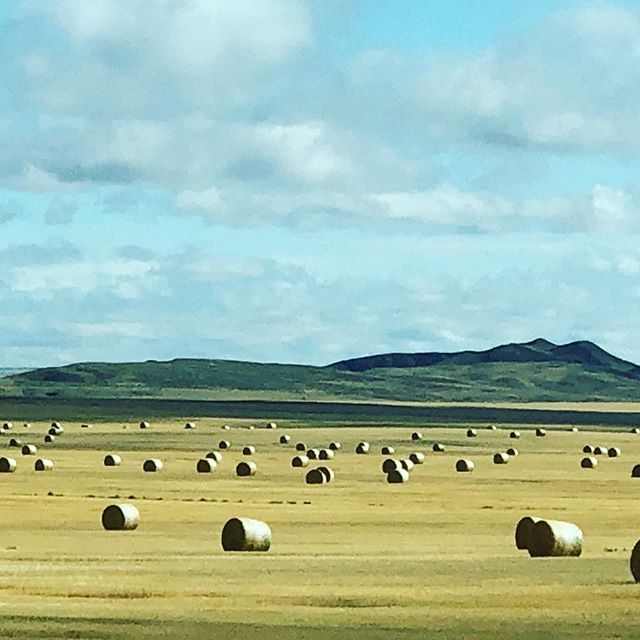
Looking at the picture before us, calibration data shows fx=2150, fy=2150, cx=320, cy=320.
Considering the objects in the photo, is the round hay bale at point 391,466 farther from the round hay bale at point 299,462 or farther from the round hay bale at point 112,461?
the round hay bale at point 112,461

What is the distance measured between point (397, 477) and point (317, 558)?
3080cm

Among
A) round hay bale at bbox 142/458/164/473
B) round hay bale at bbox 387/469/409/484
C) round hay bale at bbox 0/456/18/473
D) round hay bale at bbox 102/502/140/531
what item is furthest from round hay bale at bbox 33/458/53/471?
round hay bale at bbox 102/502/140/531

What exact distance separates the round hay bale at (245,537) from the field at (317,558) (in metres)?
0.56

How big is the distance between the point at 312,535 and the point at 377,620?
56.3 feet

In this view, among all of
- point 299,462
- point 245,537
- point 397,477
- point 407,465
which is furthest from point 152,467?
point 245,537

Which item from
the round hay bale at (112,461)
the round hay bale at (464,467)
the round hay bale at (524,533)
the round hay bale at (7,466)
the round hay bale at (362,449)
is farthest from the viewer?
the round hay bale at (362,449)

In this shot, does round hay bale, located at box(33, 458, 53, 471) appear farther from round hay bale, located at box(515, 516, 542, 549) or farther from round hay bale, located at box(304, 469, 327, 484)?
round hay bale, located at box(515, 516, 542, 549)

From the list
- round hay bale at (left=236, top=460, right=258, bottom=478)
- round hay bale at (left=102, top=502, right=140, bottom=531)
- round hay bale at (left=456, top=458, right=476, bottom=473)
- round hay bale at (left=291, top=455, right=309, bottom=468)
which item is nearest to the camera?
round hay bale at (left=102, top=502, right=140, bottom=531)

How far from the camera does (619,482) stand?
7019 centimetres

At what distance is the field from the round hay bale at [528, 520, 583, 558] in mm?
398

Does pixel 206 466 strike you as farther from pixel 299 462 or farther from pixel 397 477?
pixel 397 477

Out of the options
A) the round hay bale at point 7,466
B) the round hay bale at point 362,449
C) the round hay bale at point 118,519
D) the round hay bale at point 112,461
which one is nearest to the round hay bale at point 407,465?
the round hay bale at point 112,461

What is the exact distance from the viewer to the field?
84.9 ft

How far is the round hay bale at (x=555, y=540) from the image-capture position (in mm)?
34812
